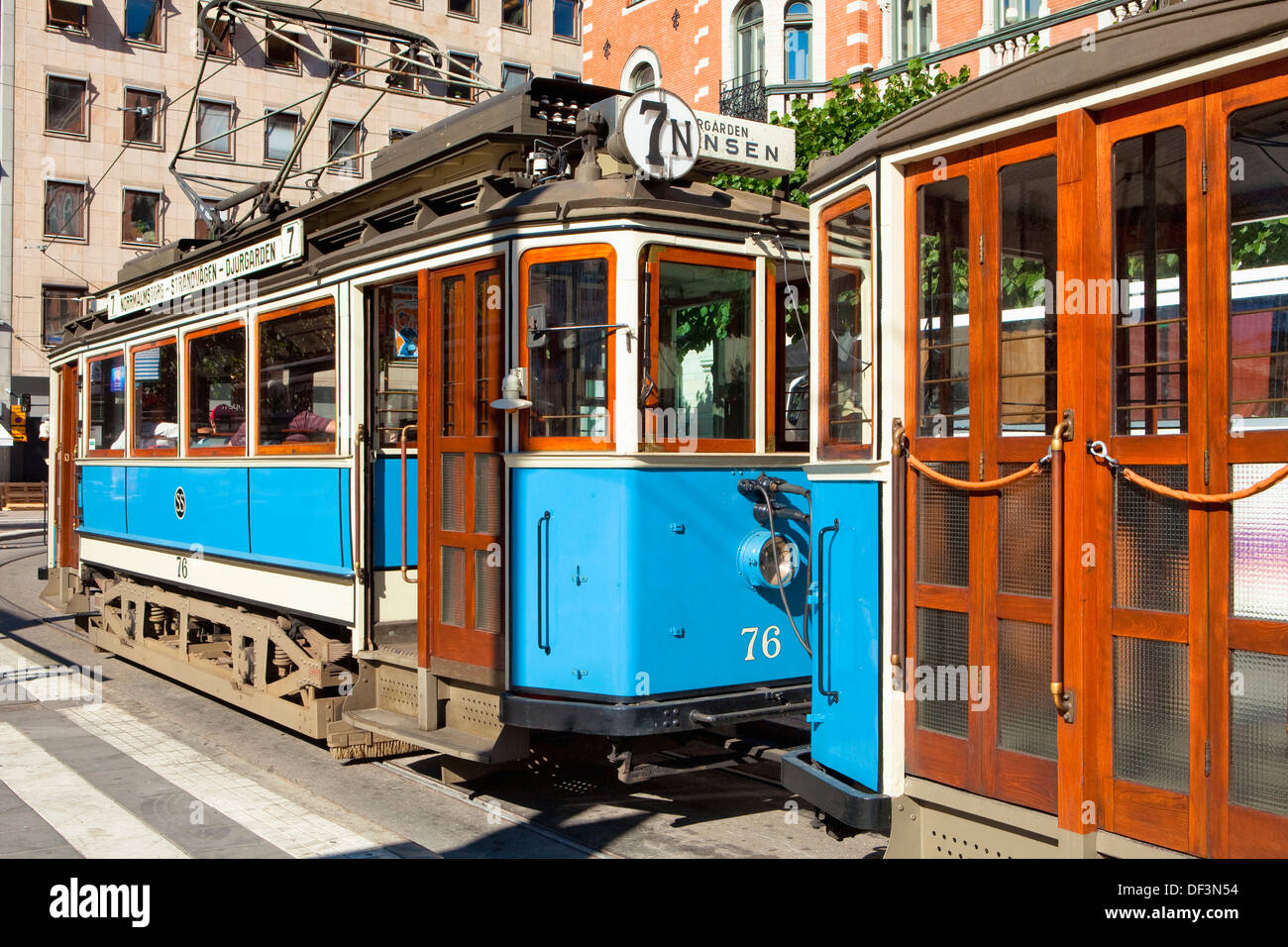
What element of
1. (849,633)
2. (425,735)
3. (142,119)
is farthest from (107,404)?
(142,119)

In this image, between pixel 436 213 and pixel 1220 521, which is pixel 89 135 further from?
pixel 1220 521

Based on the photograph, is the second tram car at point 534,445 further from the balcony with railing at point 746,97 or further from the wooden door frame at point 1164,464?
the balcony with railing at point 746,97

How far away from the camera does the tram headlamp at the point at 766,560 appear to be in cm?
607

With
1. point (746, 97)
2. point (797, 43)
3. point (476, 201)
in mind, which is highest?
point (797, 43)

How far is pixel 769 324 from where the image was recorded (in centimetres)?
641

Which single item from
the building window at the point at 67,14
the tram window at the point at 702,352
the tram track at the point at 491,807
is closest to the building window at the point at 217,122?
the building window at the point at 67,14

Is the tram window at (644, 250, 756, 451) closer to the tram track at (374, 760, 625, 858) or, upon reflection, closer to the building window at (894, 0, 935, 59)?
the tram track at (374, 760, 625, 858)

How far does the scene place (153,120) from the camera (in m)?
36.5

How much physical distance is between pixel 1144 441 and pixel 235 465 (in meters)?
7.01

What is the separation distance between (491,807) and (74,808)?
7.26ft

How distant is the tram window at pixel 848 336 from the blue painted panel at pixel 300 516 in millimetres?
3628

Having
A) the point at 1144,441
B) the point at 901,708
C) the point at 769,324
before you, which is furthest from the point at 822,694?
the point at 769,324

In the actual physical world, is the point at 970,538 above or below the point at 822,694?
above

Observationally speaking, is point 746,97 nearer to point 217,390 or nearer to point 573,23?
point 217,390
